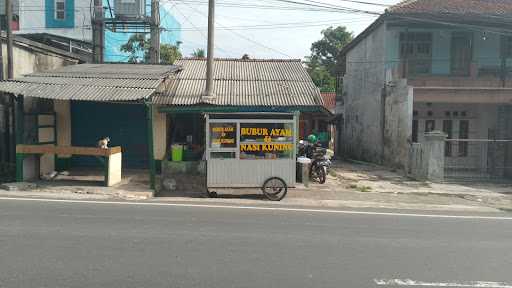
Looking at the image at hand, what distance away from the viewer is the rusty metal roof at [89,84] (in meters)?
12.1

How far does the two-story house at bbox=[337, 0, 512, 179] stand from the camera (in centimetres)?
1953

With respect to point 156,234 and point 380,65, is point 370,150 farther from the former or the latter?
point 156,234

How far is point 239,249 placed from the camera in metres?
6.22

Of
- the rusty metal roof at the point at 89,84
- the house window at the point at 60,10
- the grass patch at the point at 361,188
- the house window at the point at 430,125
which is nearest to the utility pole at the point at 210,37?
the rusty metal roof at the point at 89,84

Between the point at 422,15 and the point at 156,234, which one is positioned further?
the point at 422,15

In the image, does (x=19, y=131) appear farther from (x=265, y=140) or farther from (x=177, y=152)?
(x=265, y=140)

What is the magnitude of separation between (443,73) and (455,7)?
293 centimetres

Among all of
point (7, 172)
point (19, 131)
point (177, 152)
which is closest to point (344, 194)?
point (177, 152)

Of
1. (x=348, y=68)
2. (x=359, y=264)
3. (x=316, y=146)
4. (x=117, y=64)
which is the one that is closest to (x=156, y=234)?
(x=359, y=264)

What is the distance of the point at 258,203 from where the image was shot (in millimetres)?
10703

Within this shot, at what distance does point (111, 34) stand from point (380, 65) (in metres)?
17.2

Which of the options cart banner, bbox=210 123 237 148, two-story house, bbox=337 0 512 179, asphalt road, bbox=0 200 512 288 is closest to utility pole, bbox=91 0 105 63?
cart banner, bbox=210 123 237 148

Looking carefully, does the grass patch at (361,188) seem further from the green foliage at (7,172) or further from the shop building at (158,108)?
the green foliage at (7,172)

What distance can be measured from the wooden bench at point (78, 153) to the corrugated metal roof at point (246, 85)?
7.01 ft
